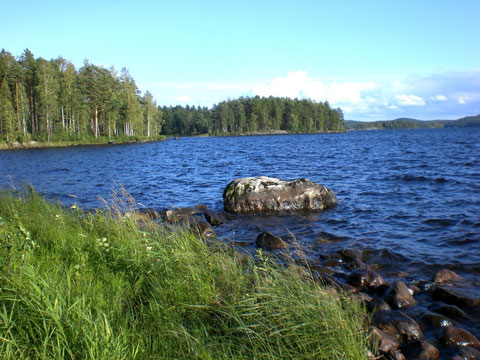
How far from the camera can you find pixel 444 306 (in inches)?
254

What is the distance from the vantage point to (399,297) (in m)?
6.66

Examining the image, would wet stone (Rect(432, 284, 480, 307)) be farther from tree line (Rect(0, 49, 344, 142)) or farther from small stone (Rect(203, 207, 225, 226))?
tree line (Rect(0, 49, 344, 142))

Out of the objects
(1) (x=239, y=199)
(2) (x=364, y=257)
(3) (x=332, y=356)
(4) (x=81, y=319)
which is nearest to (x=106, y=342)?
(4) (x=81, y=319)

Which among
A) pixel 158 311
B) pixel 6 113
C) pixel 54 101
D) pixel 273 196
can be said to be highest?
pixel 54 101

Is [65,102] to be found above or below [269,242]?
above

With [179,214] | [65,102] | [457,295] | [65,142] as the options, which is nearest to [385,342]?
[457,295]

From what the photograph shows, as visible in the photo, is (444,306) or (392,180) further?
(392,180)

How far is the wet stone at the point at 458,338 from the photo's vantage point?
5301 millimetres

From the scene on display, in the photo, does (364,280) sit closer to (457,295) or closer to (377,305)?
(377,305)

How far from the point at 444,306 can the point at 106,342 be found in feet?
19.1

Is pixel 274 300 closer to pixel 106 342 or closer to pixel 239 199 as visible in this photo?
pixel 106 342

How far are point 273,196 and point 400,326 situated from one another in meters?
8.93

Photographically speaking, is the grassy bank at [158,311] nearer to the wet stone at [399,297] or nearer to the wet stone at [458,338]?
the wet stone at [458,338]

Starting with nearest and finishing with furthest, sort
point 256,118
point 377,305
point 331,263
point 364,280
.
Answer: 1. point 377,305
2. point 364,280
3. point 331,263
4. point 256,118
